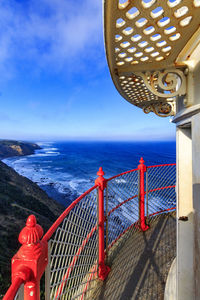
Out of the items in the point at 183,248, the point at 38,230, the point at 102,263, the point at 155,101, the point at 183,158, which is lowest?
the point at 102,263

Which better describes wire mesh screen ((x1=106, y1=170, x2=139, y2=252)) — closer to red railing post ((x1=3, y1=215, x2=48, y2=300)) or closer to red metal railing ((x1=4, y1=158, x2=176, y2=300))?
red metal railing ((x1=4, y1=158, x2=176, y2=300))

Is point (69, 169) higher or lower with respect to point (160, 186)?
lower

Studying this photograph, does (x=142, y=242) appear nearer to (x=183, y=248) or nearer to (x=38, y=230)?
(x=183, y=248)

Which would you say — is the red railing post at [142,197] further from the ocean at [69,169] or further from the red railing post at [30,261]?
the ocean at [69,169]

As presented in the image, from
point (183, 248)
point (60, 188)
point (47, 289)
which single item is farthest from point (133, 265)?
point (60, 188)

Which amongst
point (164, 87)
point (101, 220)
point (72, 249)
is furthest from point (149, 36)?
point (101, 220)

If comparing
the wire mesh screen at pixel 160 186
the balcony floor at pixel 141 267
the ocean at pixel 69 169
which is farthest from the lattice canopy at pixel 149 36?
the ocean at pixel 69 169

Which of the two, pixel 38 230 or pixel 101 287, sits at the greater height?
pixel 38 230

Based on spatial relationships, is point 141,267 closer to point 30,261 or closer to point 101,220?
point 101,220

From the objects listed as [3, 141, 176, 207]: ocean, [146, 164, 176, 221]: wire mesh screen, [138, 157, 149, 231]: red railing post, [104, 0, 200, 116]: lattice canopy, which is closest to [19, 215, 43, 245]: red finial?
[104, 0, 200, 116]: lattice canopy
